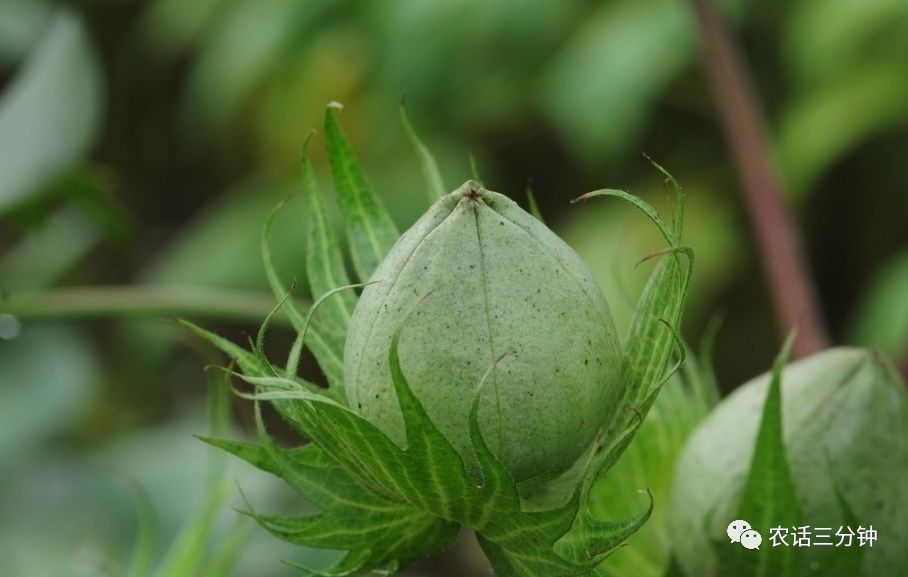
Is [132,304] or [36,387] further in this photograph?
[36,387]

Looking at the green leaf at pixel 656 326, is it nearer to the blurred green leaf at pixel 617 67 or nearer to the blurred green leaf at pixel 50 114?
the blurred green leaf at pixel 50 114

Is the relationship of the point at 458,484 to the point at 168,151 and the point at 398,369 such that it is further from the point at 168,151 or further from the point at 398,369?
the point at 168,151

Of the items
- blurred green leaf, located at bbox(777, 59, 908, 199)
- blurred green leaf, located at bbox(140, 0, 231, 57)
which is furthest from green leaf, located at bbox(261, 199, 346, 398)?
blurred green leaf, located at bbox(140, 0, 231, 57)

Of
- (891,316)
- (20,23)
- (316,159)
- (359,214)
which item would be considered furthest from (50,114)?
(316,159)

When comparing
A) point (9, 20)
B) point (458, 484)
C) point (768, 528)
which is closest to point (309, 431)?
point (458, 484)

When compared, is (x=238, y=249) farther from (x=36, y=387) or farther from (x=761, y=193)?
(x=761, y=193)

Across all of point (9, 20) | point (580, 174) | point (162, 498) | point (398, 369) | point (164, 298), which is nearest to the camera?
point (398, 369)

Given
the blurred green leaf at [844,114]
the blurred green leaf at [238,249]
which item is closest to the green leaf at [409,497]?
the blurred green leaf at [238,249]
